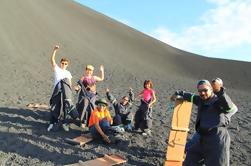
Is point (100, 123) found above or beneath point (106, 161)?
above

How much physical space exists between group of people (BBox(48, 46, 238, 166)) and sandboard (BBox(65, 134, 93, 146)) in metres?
0.14

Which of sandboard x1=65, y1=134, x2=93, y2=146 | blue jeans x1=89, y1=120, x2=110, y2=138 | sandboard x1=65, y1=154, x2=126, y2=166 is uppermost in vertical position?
blue jeans x1=89, y1=120, x2=110, y2=138

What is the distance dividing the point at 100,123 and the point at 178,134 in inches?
80.6

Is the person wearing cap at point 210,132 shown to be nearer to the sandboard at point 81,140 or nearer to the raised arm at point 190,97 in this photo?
the raised arm at point 190,97

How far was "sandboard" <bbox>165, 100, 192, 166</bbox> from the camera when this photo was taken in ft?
24.9

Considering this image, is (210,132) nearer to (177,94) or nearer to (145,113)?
(177,94)

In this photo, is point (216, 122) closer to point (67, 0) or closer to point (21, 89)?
point (21, 89)

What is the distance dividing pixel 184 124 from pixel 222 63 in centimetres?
3318

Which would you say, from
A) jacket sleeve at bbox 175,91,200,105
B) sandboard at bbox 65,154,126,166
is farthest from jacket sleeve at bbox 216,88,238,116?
sandboard at bbox 65,154,126,166

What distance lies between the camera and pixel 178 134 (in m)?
7.85

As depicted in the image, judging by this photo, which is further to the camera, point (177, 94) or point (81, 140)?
point (81, 140)

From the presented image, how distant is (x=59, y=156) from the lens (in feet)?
28.0

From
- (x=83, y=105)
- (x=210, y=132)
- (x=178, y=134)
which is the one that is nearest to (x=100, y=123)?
(x=83, y=105)

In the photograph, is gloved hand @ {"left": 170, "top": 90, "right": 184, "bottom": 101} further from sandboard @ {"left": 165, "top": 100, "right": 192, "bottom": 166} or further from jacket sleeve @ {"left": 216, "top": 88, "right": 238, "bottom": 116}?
jacket sleeve @ {"left": 216, "top": 88, "right": 238, "bottom": 116}
